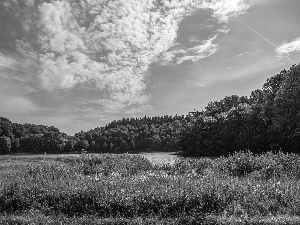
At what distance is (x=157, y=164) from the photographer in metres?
23.0

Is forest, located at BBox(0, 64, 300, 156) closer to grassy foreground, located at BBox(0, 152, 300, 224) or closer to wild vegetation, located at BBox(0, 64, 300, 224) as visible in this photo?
wild vegetation, located at BBox(0, 64, 300, 224)

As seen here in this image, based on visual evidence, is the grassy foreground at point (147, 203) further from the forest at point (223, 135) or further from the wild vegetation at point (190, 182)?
the forest at point (223, 135)

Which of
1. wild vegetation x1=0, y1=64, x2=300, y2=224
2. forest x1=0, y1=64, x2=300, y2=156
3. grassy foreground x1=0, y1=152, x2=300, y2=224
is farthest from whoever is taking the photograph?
forest x1=0, y1=64, x2=300, y2=156

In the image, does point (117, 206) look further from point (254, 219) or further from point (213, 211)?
point (254, 219)

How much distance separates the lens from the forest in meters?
29.4

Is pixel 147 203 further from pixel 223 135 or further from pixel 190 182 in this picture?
pixel 223 135

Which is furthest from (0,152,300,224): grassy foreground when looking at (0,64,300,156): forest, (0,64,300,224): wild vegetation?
(0,64,300,156): forest

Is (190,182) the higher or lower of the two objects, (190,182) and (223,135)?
the lower

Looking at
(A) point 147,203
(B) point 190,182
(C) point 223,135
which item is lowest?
(A) point 147,203

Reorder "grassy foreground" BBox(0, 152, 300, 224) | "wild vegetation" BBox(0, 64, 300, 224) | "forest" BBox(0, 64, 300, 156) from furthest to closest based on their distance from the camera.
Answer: "forest" BBox(0, 64, 300, 156) → "wild vegetation" BBox(0, 64, 300, 224) → "grassy foreground" BBox(0, 152, 300, 224)

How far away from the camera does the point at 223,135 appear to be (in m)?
40.4

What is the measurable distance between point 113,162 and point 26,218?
13.5m

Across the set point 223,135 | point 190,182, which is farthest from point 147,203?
point 223,135

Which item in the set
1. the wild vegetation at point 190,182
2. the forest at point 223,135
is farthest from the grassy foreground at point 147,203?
the forest at point 223,135
